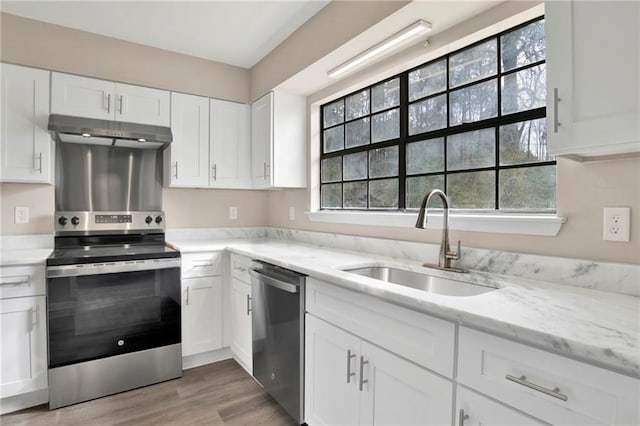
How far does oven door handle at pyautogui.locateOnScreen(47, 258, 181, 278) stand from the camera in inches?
84.6

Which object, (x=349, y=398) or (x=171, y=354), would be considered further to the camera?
(x=171, y=354)

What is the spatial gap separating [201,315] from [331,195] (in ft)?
4.59

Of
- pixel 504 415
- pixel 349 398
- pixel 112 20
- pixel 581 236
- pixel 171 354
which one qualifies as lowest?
pixel 171 354

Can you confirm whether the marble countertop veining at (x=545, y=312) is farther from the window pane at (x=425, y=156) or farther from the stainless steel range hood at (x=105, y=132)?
the stainless steel range hood at (x=105, y=132)

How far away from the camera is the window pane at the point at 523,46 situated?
5.21 feet

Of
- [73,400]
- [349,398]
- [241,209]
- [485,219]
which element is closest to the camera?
[349,398]

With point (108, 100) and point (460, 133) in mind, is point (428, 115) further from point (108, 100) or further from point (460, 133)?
point (108, 100)

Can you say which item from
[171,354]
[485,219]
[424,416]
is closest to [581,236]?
[485,219]

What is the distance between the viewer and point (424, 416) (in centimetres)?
120

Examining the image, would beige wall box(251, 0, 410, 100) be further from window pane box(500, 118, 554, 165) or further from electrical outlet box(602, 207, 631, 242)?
electrical outlet box(602, 207, 631, 242)

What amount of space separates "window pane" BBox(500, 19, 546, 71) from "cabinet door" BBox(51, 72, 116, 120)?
2.70m

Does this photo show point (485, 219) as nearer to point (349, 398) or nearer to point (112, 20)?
point (349, 398)

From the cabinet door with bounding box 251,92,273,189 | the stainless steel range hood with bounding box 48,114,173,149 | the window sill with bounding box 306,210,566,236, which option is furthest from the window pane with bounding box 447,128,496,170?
the stainless steel range hood with bounding box 48,114,173,149

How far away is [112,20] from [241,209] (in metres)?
1.83
